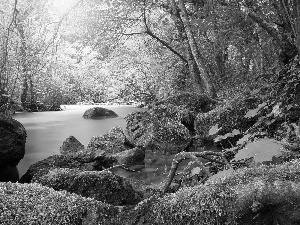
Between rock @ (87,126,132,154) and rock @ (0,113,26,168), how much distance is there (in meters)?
2.44

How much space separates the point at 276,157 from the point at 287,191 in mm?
839

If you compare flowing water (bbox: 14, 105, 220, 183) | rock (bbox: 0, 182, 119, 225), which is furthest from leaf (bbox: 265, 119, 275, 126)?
rock (bbox: 0, 182, 119, 225)

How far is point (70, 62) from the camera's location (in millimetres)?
50219

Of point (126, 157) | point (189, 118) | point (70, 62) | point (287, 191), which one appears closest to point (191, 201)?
point (287, 191)

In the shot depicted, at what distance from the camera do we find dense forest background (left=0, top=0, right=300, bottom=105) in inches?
233

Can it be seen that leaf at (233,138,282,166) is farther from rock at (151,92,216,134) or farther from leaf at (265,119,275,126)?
rock at (151,92,216,134)

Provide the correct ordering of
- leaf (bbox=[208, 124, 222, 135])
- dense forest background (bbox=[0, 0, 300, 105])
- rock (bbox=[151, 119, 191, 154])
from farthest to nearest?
rock (bbox=[151, 119, 191, 154]) < dense forest background (bbox=[0, 0, 300, 105]) < leaf (bbox=[208, 124, 222, 135])

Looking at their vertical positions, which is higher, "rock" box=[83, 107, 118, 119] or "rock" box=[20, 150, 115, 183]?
"rock" box=[20, 150, 115, 183]

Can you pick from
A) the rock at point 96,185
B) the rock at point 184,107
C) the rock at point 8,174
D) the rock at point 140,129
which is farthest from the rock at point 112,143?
the rock at point 96,185

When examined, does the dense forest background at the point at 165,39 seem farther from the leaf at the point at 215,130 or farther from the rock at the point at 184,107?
the leaf at the point at 215,130

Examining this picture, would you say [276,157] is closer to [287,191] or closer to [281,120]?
[287,191]

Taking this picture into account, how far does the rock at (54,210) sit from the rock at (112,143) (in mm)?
6915

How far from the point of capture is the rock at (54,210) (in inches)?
66.4

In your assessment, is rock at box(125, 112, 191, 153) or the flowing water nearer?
the flowing water
